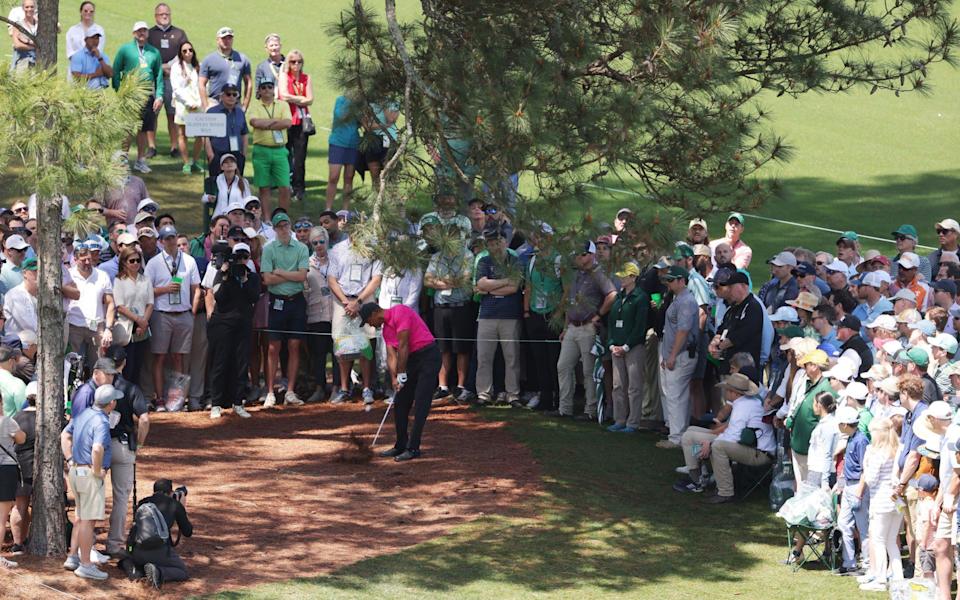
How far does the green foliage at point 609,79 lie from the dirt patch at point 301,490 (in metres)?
2.93

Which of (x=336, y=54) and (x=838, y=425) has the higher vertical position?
(x=336, y=54)

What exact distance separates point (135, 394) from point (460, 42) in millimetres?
4325

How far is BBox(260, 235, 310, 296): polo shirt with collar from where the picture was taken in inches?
618

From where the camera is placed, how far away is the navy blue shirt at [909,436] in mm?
10391

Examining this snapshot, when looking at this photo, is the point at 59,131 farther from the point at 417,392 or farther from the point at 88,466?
the point at 417,392

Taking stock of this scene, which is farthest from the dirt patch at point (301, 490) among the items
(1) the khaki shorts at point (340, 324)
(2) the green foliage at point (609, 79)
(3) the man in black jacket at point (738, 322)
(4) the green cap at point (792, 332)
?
(2) the green foliage at point (609, 79)

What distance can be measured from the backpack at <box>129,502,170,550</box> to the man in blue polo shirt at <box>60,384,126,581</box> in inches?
11.9

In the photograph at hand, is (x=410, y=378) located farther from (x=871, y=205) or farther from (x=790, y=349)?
(x=871, y=205)

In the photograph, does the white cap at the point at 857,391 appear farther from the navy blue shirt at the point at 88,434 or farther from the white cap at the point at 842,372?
the navy blue shirt at the point at 88,434

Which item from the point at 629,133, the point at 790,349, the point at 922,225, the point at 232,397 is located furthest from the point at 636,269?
the point at 922,225

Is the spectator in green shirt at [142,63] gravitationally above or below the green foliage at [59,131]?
above

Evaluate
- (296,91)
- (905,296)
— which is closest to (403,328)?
(905,296)

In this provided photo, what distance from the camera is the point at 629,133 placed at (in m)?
11.3

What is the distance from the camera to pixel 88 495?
1033 cm
